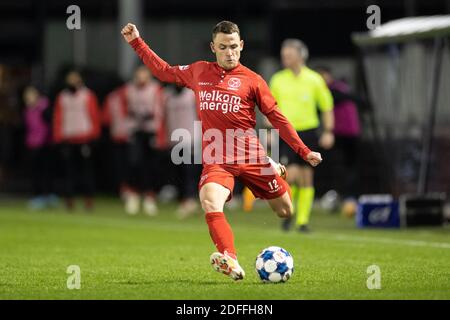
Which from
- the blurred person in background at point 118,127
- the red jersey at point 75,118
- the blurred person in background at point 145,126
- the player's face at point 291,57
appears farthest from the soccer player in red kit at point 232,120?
the blurred person in background at point 118,127

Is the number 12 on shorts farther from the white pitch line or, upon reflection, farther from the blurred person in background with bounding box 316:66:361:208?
the blurred person in background with bounding box 316:66:361:208

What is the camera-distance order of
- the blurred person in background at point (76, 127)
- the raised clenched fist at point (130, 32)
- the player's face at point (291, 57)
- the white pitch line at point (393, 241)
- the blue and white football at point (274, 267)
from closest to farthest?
the blue and white football at point (274, 267) < the raised clenched fist at point (130, 32) < the white pitch line at point (393, 241) < the player's face at point (291, 57) < the blurred person in background at point (76, 127)

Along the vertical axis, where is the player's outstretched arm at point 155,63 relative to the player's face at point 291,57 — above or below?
below

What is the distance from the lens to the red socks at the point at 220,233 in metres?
10.6

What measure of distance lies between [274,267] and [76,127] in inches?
503

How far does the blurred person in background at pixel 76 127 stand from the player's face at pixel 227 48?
11710 mm

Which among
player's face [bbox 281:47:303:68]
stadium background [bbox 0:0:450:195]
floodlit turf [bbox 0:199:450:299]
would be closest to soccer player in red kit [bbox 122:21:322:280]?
floodlit turf [bbox 0:199:450:299]

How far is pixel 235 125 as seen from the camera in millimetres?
11062

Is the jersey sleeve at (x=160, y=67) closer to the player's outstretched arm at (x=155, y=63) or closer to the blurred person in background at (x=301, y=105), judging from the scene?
the player's outstretched arm at (x=155, y=63)

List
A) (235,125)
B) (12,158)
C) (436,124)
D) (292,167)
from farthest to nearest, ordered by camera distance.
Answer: (12,158) < (436,124) < (292,167) < (235,125)

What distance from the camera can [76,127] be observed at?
22.8m
